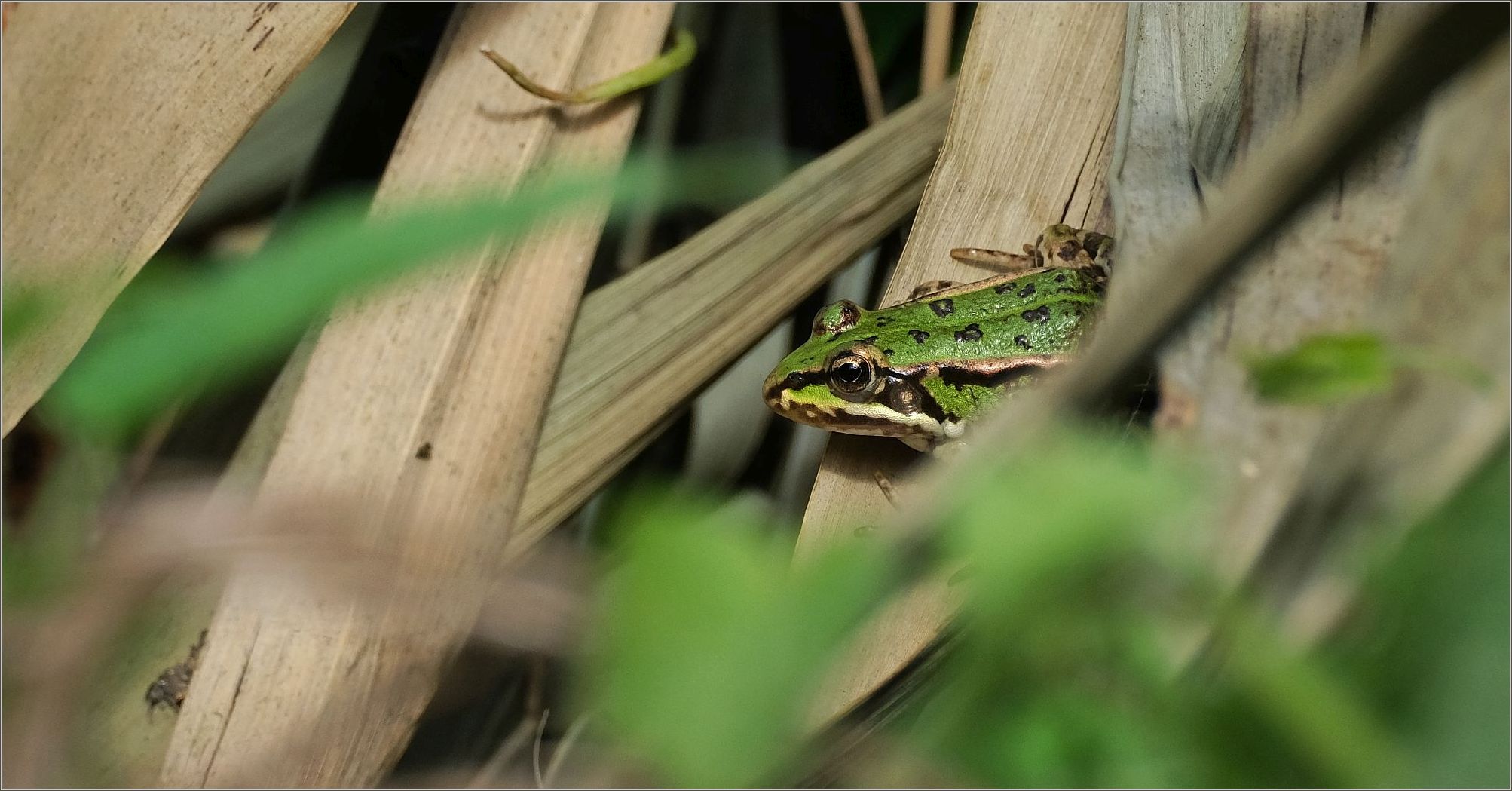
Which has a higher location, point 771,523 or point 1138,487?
point 1138,487

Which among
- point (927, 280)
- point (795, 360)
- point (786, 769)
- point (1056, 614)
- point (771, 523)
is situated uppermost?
point (1056, 614)

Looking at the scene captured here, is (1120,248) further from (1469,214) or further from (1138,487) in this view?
(1138,487)

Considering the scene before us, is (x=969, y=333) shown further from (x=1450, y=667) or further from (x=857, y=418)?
(x=1450, y=667)

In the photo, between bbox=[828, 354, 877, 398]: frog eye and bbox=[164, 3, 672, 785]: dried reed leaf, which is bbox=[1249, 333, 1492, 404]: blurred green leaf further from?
bbox=[828, 354, 877, 398]: frog eye

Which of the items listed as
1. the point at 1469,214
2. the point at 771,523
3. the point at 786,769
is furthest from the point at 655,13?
the point at 786,769

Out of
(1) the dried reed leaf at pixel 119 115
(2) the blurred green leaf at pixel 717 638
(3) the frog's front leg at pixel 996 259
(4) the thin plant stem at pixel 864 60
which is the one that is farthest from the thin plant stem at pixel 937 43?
(2) the blurred green leaf at pixel 717 638

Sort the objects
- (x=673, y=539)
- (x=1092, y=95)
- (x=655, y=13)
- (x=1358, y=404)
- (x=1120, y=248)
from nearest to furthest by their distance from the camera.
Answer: (x=673, y=539) < (x=1358, y=404) < (x=1120, y=248) < (x=1092, y=95) < (x=655, y=13)

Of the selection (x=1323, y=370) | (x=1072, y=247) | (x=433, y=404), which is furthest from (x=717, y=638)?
(x=1072, y=247)
